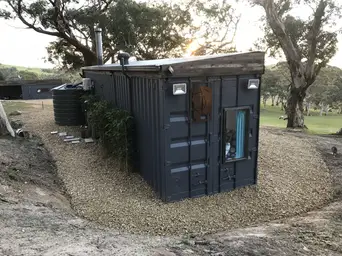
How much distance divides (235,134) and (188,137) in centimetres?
85

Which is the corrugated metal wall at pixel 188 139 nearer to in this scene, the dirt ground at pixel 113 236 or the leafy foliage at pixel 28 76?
the dirt ground at pixel 113 236

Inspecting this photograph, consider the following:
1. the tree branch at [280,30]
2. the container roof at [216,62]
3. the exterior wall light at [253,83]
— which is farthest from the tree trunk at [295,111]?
the container roof at [216,62]

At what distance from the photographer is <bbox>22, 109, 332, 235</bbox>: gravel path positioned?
3.71 m

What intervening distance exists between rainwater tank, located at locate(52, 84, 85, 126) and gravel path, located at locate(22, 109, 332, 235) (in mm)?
2837

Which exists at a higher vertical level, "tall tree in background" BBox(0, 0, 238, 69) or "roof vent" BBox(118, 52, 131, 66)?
"tall tree in background" BBox(0, 0, 238, 69)

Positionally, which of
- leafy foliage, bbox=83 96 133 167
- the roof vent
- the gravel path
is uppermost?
the roof vent

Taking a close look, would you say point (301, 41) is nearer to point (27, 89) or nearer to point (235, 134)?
point (235, 134)

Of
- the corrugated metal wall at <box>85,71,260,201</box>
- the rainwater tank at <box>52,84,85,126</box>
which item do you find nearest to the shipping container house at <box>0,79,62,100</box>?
the rainwater tank at <box>52,84,85,126</box>

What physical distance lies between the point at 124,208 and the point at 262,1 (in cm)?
968

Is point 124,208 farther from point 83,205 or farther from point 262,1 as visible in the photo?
point 262,1

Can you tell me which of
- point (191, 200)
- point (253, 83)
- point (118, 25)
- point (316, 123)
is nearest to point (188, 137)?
point (191, 200)

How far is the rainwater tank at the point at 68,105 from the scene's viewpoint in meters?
8.77

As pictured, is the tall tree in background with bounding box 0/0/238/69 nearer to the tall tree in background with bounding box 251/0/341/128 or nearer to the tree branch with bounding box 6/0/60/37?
the tree branch with bounding box 6/0/60/37

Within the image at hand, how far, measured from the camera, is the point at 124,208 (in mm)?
3979
